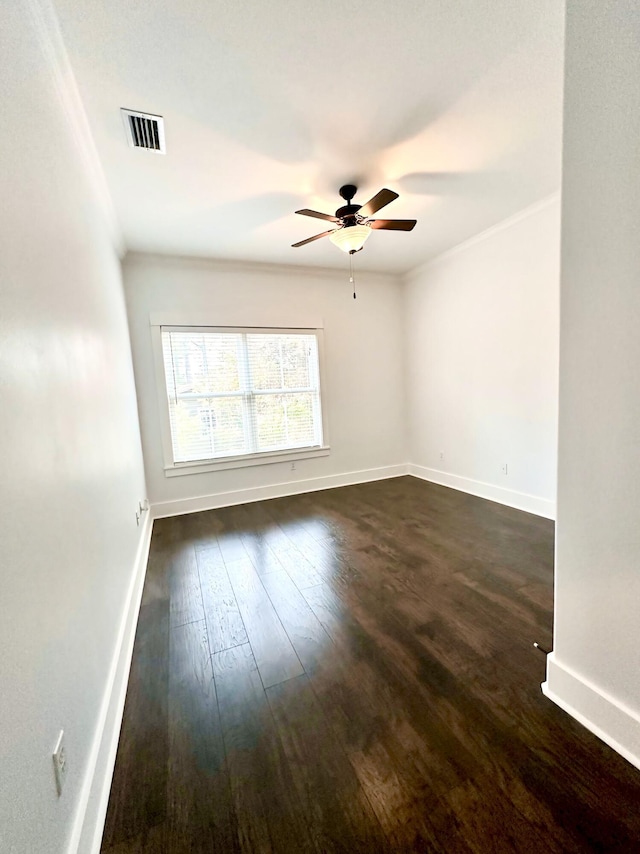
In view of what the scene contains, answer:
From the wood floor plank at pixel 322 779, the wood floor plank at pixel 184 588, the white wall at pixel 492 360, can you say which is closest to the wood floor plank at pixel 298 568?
the wood floor plank at pixel 184 588

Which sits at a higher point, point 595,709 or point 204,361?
point 204,361

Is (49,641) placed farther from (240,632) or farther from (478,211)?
(478,211)

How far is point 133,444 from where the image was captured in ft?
10.0

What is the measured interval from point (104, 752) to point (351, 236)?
311cm

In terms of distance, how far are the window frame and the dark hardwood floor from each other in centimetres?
153

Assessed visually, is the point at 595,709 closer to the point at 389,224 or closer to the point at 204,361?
the point at 389,224

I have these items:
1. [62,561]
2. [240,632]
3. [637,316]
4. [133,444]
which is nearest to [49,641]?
[62,561]

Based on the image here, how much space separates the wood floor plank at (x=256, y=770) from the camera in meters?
1.03

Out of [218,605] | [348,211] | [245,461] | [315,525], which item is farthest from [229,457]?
[348,211]

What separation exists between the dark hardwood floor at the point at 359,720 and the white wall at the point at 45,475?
0.30 metres

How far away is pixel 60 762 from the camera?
2.93ft

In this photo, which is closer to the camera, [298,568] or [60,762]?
[60,762]

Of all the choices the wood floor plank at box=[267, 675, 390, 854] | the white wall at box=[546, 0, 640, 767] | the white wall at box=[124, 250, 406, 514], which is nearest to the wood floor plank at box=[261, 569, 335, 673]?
the wood floor plank at box=[267, 675, 390, 854]

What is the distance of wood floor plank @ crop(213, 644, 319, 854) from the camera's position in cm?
103
